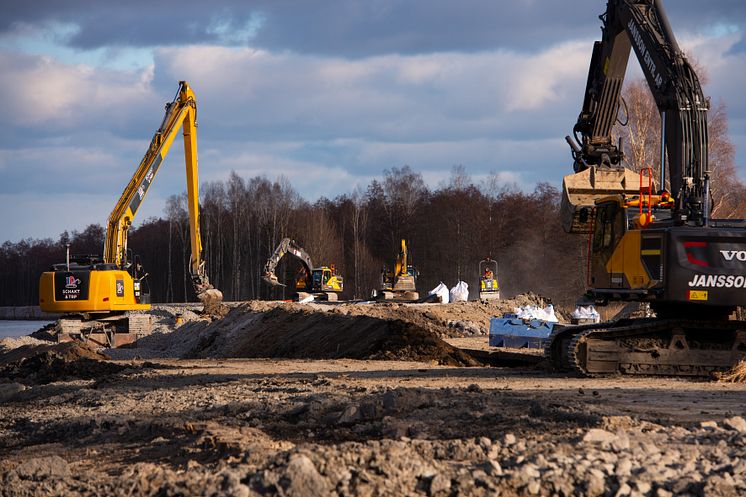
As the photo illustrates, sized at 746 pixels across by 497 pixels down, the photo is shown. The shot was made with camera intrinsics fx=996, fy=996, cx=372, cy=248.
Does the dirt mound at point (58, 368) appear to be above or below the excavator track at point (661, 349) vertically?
below

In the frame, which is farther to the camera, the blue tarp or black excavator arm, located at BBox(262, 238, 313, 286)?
black excavator arm, located at BBox(262, 238, 313, 286)

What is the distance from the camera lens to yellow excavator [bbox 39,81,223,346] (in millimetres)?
29344

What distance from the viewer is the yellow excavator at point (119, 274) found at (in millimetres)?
29344

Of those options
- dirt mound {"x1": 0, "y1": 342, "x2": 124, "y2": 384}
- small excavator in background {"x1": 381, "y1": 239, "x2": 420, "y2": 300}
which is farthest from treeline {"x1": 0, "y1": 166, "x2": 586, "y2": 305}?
dirt mound {"x1": 0, "y1": 342, "x2": 124, "y2": 384}

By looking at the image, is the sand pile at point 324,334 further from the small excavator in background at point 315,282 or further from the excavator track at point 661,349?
the small excavator in background at point 315,282

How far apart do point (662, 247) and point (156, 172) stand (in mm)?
21927

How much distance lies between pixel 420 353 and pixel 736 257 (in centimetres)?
748

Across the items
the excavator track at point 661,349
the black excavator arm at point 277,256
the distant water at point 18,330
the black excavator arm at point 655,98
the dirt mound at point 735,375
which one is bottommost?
the distant water at point 18,330

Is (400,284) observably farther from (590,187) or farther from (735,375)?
(735,375)

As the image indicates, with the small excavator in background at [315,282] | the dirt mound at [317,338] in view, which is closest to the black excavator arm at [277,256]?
the small excavator in background at [315,282]

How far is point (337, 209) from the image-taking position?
86500 millimetres

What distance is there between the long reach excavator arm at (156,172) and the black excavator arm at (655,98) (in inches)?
724

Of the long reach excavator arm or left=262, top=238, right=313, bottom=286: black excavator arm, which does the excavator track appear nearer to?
the long reach excavator arm

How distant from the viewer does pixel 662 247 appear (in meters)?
13.6
